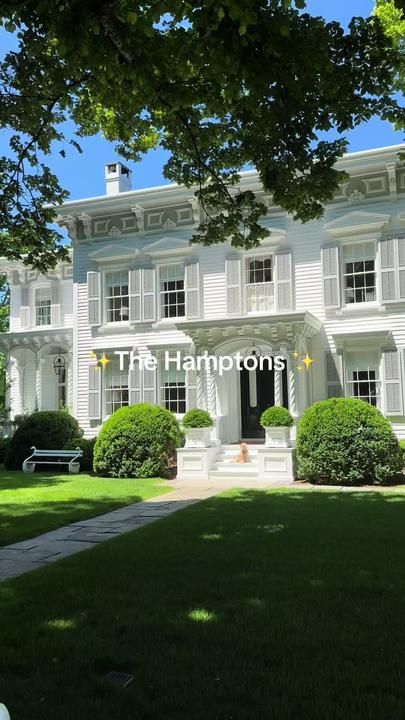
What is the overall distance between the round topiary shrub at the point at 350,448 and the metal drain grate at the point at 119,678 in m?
10.3

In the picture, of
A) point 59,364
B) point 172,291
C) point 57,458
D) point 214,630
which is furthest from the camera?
point 59,364

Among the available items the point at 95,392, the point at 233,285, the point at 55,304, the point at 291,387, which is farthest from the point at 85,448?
the point at 55,304

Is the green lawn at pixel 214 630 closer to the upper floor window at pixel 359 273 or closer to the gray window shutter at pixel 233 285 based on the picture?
the upper floor window at pixel 359 273

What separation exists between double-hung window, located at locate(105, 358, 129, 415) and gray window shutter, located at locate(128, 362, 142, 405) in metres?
0.44

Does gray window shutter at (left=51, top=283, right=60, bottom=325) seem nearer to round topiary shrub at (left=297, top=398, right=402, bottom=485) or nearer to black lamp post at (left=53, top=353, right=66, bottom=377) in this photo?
black lamp post at (left=53, top=353, right=66, bottom=377)

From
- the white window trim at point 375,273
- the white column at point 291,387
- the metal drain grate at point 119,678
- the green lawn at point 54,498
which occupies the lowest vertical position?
the green lawn at point 54,498

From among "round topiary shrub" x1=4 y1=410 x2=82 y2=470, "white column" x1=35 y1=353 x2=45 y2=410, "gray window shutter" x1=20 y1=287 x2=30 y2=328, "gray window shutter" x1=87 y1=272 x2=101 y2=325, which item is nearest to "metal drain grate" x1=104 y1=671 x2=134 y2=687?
"round topiary shrub" x1=4 y1=410 x2=82 y2=470

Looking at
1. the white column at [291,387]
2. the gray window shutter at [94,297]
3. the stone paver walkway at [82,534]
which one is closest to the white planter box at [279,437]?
the white column at [291,387]

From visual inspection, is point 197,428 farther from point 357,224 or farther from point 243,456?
point 357,224

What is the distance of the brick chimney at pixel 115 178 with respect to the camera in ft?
68.8

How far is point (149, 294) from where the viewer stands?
19.0 meters

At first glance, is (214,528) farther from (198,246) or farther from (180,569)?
(198,246)

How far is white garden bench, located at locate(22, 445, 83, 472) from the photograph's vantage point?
16.4 metres

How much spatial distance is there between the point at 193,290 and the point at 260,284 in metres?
2.13
